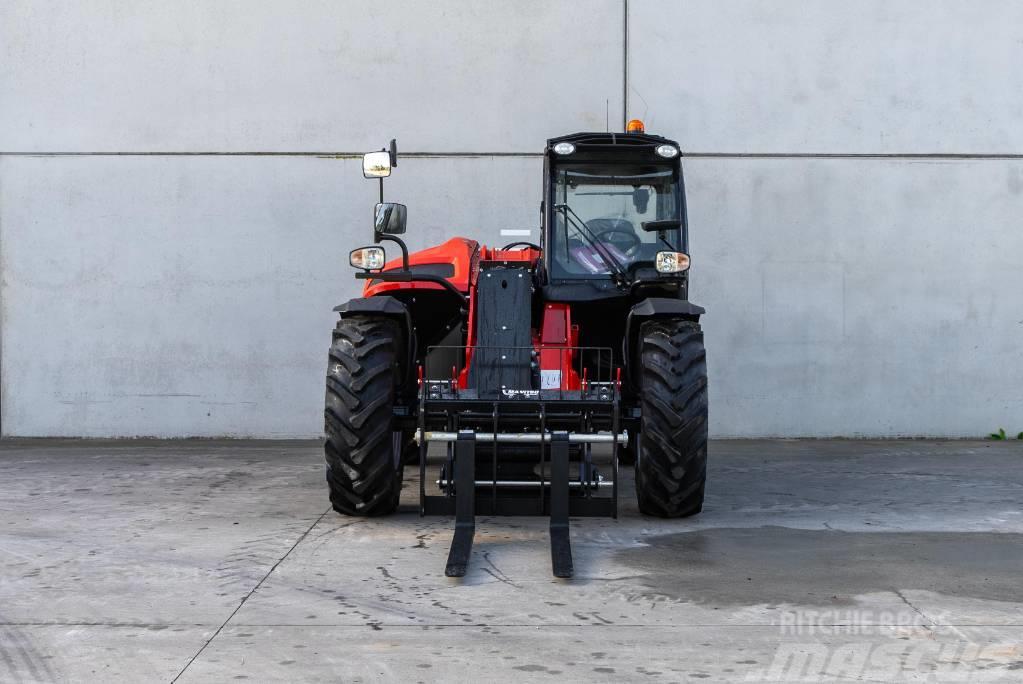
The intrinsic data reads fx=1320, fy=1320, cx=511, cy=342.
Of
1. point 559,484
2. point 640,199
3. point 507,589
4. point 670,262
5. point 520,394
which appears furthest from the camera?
point 640,199

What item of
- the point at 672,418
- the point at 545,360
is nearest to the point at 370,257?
the point at 545,360

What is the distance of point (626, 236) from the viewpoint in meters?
8.83

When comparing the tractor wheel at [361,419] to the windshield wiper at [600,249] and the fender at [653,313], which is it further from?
the windshield wiper at [600,249]

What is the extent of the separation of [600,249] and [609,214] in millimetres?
279

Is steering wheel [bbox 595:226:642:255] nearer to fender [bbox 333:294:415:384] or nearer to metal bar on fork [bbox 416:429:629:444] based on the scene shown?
fender [bbox 333:294:415:384]

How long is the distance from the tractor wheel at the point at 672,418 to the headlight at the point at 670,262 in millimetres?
471

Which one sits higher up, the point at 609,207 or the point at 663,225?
the point at 609,207

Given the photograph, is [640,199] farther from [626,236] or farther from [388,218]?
[388,218]

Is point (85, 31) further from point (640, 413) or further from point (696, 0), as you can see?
Result: point (640, 413)

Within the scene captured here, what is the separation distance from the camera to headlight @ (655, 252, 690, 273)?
825 centimetres

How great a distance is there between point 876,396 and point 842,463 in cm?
199

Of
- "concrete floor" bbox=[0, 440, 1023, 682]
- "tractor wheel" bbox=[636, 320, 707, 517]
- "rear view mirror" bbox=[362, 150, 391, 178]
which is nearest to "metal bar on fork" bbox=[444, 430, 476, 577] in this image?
"concrete floor" bbox=[0, 440, 1023, 682]

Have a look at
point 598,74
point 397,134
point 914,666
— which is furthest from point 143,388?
point 914,666

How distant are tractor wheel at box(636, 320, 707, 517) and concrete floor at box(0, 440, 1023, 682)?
0.26m
